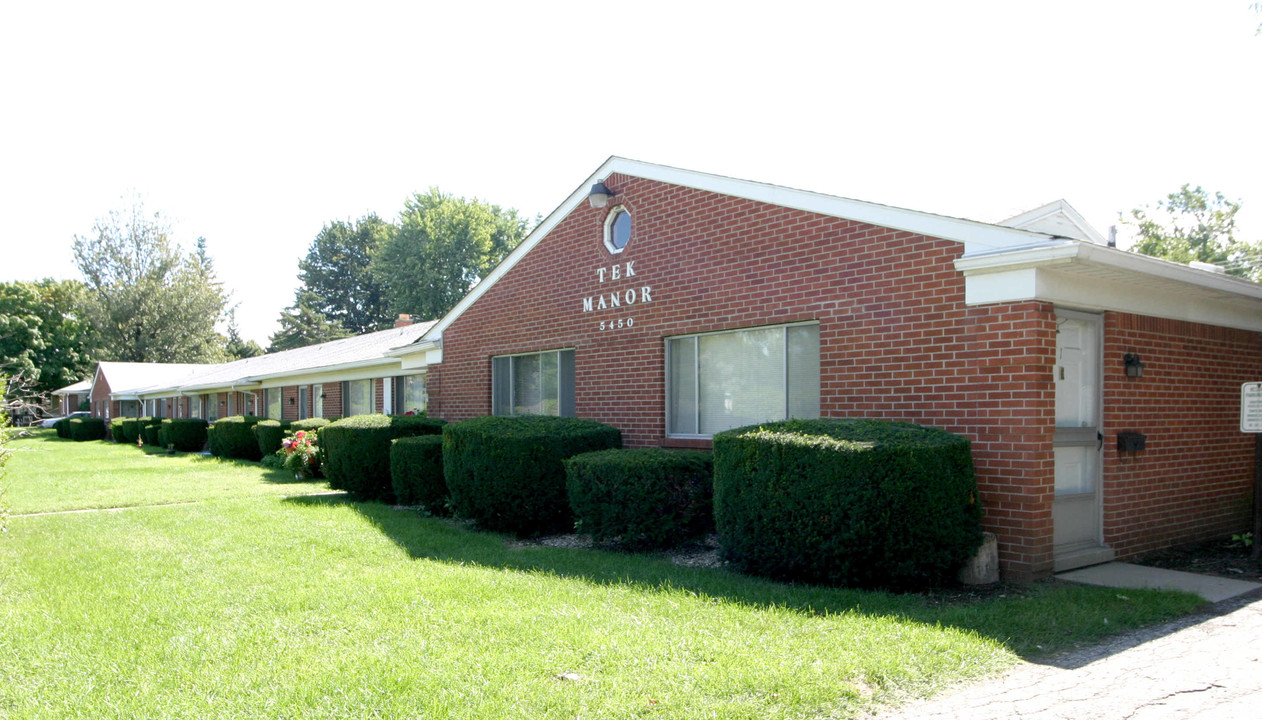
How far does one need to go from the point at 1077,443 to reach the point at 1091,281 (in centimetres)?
146

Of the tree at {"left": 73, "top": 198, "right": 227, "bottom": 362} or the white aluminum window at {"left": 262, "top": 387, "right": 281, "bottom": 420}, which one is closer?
the white aluminum window at {"left": 262, "top": 387, "right": 281, "bottom": 420}

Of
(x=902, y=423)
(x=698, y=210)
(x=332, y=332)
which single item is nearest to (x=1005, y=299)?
(x=902, y=423)

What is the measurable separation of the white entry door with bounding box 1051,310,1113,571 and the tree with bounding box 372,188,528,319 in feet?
141

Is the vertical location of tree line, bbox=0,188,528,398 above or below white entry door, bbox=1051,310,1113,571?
above

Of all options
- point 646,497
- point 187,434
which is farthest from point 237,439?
point 646,497

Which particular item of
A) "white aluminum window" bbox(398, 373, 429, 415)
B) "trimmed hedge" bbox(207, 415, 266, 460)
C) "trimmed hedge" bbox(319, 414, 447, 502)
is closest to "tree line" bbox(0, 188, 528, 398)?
"trimmed hedge" bbox(207, 415, 266, 460)

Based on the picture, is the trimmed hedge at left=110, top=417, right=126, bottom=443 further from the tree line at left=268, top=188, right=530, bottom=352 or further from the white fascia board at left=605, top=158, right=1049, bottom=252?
the white fascia board at left=605, top=158, right=1049, bottom=252

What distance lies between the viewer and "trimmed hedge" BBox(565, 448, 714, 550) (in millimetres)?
8461

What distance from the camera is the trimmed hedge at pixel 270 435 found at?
21.3 metres

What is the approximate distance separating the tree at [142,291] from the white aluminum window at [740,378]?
4987 cm

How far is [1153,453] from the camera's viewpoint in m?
8.41

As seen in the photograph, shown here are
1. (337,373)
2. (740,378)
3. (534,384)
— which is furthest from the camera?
(337,373)

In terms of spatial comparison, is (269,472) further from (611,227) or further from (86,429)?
(86,429)

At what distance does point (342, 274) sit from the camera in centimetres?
6781
